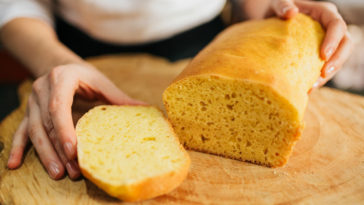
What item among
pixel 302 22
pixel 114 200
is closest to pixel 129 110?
pixel 114 200

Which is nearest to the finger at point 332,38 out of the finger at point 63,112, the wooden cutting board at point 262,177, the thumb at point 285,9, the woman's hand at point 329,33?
the woman's hand at point 329,33

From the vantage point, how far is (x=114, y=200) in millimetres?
1655

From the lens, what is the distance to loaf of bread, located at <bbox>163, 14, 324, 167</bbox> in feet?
5.74

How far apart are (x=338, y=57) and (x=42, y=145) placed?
2029 millimetres

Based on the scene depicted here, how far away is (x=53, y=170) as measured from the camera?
1.80 m

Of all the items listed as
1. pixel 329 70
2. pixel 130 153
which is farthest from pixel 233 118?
pixel 329 70

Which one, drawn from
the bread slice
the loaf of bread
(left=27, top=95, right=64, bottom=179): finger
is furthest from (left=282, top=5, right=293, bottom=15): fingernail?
(left=27, top=95, right=64, bottom=179): finger

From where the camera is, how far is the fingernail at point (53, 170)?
1.79 metres

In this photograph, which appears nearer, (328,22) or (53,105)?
(53,105)

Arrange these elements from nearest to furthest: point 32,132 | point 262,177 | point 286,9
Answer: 1. point 262,177
2. point 32,132
3. point 286,9

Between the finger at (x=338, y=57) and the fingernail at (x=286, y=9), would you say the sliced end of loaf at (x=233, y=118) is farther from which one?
the fingernail at (x=286, y=9)

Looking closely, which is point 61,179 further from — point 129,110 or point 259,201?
point 259,201

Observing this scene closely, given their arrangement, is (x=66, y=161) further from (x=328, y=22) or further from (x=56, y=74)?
(x=328, y=22)

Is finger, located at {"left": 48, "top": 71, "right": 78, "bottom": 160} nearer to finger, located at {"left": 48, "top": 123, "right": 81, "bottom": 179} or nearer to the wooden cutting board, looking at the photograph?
finger, located at {"left": 48, "top": 123, "right": 81, "bottom": 179}
